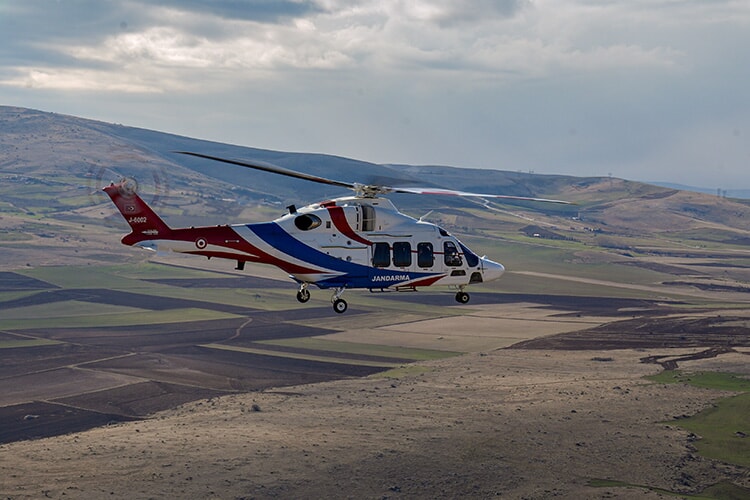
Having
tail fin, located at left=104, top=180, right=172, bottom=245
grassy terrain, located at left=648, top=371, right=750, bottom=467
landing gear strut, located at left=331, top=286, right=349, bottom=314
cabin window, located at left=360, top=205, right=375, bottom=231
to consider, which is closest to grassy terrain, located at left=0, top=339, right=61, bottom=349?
grassy terrain, located at left=648, top=371, right=750, bottom=467

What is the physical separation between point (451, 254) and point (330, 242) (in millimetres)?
8279

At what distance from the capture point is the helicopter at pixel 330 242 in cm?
5369

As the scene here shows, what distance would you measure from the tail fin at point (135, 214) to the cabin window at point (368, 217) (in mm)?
11961

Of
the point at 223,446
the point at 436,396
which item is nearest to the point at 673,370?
the point at 436,396

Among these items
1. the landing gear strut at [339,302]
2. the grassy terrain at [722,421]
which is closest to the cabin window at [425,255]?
the landing gear strut at [339,302]

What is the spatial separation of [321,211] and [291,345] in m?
146

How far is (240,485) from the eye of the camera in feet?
382

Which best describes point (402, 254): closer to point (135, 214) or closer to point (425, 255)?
point (425, 255)

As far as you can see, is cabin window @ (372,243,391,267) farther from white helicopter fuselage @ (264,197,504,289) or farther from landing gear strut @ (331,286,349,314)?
landing gear strut @ (331,286,349,314)

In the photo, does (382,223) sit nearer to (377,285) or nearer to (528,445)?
(377,285)

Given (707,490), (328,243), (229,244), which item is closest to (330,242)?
(328,243)

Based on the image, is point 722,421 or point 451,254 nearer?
point 451,254

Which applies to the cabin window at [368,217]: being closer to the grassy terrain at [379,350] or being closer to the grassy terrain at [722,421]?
the grassy terrain at [722,421]

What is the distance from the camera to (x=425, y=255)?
187ft
